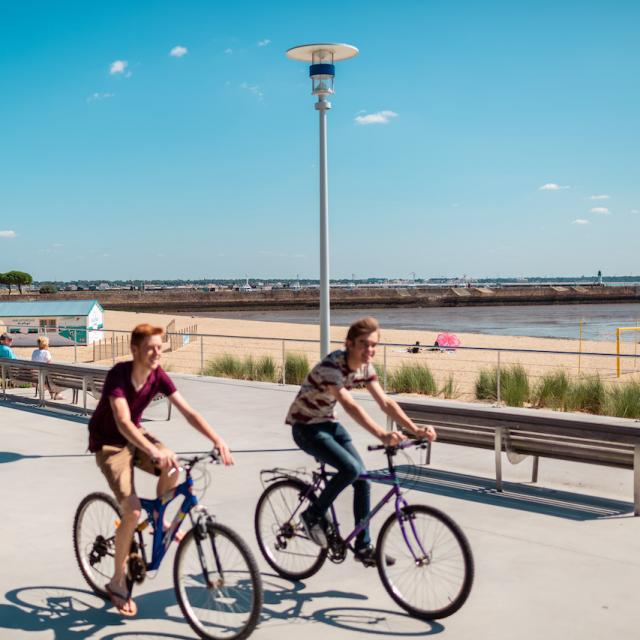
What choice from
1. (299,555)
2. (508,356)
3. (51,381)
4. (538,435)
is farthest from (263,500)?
(508,356)

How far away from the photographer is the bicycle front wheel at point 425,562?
443cm

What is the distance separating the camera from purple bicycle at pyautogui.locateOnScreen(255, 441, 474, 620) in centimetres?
447

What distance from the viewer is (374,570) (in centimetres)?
541

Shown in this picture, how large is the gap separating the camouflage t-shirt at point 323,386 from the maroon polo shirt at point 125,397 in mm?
768

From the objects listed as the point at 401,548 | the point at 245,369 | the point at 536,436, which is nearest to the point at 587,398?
the point at 536,436

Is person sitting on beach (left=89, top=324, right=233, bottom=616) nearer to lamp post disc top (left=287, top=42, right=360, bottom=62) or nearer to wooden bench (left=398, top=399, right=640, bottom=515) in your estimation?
wooden bench (left=398, top=399, right=640, bottom=515)

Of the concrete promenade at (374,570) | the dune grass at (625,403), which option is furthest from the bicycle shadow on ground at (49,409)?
the dune grass at (625,403)

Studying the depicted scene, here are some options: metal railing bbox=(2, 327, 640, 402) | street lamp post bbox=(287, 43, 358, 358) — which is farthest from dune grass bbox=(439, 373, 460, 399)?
street lamp post bbox=(287, 43, 358, 358)

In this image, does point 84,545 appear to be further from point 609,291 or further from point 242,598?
point 609,291

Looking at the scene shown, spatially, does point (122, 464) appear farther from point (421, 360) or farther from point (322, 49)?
point (421, 360)

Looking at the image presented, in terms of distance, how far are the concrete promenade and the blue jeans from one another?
0.54 m

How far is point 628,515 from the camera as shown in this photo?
6.61m

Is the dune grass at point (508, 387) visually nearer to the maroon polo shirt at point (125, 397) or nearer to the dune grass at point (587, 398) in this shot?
the dune grass at point (587, 398)

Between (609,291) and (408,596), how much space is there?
13122 cm
